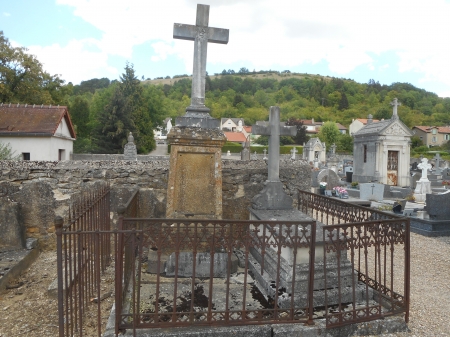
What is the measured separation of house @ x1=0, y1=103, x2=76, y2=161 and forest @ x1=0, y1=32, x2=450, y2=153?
17.5 feet

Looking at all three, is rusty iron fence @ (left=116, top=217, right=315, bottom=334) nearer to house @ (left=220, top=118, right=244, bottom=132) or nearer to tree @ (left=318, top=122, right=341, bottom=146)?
tree @ (left=318, top=122, right=341, bottom=146)

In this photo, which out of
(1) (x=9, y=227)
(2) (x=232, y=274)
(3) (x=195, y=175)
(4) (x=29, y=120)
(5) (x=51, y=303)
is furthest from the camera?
(4) (x=29, y=120)

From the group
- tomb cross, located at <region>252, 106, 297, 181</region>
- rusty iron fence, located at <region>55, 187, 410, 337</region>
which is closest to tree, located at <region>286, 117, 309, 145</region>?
tomb cross, located at <region>252, 106, 297, 181</region>

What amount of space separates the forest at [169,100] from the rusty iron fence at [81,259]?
24.9m

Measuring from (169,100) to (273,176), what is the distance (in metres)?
63.2

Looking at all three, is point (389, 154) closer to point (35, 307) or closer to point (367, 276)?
point (367, 276)

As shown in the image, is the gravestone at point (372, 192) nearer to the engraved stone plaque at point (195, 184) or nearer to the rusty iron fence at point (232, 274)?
the rusty iron fence at point (232, 274)

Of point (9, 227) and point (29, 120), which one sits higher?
point (29, 120)

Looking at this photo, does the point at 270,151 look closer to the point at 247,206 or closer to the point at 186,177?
the point at 247,206

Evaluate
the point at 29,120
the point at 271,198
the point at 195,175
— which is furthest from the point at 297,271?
the point at 29,120

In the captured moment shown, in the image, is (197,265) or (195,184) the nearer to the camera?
(197,265)

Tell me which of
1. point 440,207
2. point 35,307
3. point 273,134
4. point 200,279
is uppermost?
point 273,134

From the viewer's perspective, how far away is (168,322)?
118 inches

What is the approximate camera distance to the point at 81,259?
3.26 m
